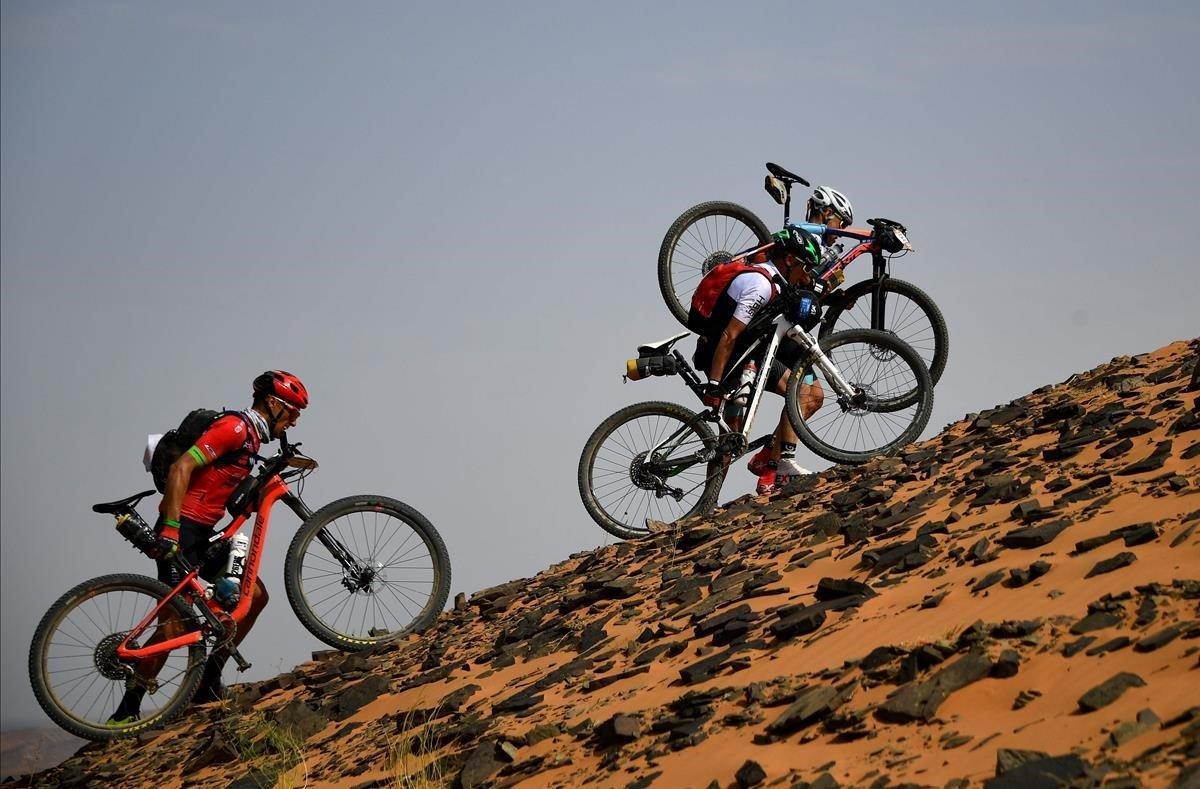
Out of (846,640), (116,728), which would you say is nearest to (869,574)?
(846,640)

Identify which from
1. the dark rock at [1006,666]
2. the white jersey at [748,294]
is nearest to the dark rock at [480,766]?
the dark rock at [1006,666]

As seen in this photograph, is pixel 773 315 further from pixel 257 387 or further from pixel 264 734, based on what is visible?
pixel 264 734

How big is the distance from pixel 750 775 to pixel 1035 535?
2.57m

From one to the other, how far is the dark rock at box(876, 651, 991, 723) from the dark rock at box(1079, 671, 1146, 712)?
1.75ft

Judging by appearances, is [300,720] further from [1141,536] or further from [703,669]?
[1141,536]

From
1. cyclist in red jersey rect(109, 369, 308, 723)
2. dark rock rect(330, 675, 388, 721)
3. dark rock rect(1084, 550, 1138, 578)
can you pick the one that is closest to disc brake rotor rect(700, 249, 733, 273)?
cyclist in red jersey rect(109, 369, 308, 723)

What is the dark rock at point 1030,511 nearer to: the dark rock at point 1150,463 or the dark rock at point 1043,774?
the dark rock at point 1150,463

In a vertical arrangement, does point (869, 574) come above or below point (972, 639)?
above

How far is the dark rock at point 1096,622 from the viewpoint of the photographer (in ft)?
16.3

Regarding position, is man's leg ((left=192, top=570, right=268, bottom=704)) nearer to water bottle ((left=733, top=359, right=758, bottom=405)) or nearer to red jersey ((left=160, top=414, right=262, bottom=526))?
red jersey ((left=160, top=414, right=262, bottom=526))

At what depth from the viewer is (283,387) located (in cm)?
929

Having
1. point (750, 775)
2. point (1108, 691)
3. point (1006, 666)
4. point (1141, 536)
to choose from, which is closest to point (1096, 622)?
point (1006, 666)

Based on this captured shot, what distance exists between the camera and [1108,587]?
212 inches

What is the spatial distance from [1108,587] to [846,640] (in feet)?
4.06
